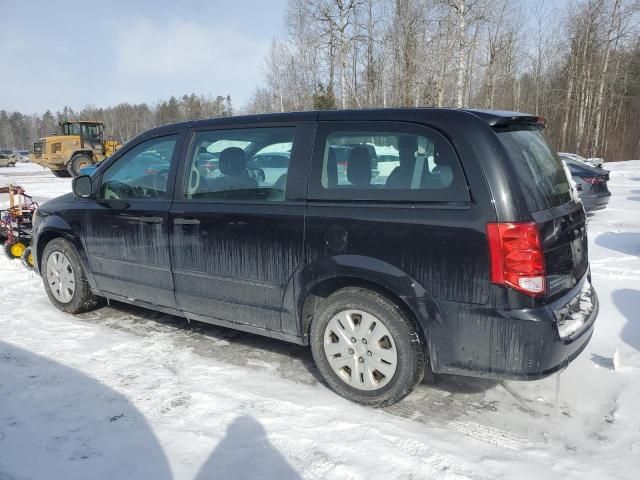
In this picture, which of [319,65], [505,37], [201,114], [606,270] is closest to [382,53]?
[319,65]

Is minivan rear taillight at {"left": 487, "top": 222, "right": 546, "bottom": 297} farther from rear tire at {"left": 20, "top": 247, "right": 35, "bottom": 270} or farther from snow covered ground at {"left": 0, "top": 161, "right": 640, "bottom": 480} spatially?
rear tire at {"left": 20, "top": 247, "right": 35, "bottom": 270}

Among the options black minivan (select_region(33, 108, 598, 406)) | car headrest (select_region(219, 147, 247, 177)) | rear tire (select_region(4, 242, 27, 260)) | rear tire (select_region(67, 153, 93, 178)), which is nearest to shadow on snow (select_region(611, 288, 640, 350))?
black minivan (select_region(33, 108, 598, 406))

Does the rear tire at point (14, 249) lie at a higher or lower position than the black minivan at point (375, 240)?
lower

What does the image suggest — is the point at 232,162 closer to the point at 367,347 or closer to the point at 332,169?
the point at 332,169

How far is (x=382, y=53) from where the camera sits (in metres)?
30.1

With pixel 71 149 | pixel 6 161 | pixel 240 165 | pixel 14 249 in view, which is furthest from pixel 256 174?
pixel 6 161

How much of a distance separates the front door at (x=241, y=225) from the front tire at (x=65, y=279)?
4.71ft

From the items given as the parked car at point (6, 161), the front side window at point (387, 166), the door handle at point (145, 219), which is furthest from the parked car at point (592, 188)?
the parked car at point (6, 161)

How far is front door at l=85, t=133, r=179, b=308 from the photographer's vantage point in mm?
3994

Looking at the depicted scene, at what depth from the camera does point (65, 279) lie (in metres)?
4.89

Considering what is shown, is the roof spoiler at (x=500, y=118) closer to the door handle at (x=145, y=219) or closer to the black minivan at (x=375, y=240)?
the black minivan at (x=375, y=240)

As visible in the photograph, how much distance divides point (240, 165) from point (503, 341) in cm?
221

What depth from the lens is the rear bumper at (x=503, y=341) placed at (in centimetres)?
259

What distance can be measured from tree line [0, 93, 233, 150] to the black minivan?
6542cm
